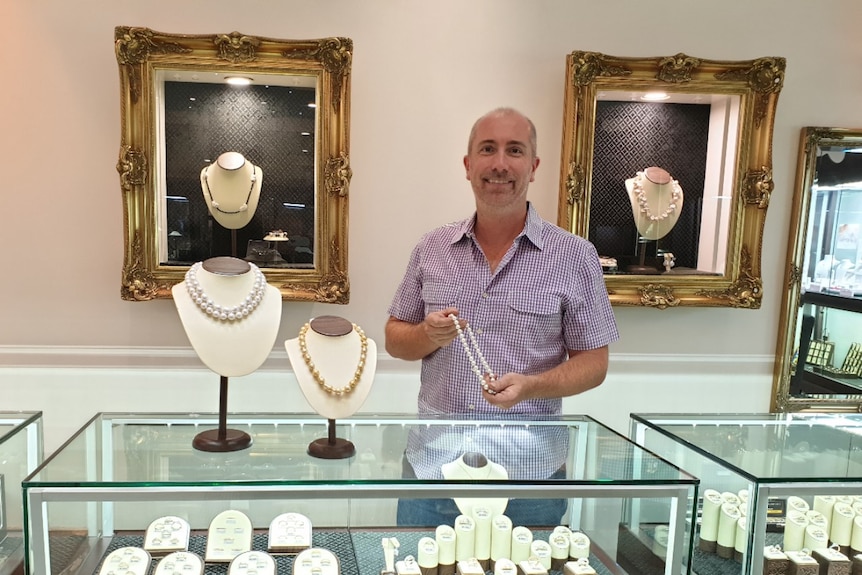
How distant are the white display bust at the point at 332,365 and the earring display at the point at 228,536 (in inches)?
16.5

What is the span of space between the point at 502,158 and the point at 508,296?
45 centimetres

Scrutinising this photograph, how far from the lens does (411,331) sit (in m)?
2.14

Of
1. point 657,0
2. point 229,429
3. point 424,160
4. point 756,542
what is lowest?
point 756,542

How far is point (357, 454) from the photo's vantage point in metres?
1.40

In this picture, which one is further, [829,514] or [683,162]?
[683,162]

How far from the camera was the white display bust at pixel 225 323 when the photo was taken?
5.16 ft

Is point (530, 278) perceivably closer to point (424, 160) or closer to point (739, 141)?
point (424, 160)

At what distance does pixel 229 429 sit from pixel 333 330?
0.35 m

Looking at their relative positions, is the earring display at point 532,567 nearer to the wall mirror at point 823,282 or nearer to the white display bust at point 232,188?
the white display bust at point 232,188

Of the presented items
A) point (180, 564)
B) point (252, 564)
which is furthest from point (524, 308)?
point (180, 564)

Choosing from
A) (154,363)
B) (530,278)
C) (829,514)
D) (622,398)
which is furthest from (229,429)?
(622,398)

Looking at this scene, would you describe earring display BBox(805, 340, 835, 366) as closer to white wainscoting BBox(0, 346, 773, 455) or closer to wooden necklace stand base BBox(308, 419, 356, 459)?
white wainscoting BBox(0, 346, 773, 455)

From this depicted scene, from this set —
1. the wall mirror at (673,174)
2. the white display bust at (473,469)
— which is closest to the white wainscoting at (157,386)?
the wall mirror at (673,174)

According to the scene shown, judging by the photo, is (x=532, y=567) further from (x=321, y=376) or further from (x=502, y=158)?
(x=502, y=158)
